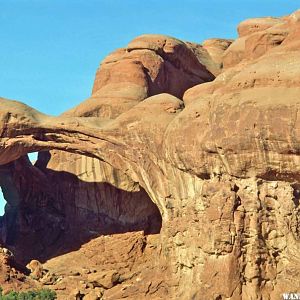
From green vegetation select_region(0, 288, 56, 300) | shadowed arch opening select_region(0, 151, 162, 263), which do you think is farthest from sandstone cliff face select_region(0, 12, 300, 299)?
green vegetation select_region(0, 288, 56, 300)

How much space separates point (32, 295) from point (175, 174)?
9404mm

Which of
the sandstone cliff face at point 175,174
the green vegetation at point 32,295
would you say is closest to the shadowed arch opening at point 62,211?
the sandstone cliff face at point 175,174

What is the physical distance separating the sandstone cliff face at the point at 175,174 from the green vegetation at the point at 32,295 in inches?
114

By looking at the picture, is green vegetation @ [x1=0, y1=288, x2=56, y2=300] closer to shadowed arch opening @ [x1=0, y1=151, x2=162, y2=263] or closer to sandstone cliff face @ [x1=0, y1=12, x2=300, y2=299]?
sandstone cliff face @ [x1=0, y1=12, x2=300, y2=299]

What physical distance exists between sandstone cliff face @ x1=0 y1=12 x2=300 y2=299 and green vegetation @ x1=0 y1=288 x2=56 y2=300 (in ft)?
9.54

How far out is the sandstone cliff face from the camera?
86.5 feet

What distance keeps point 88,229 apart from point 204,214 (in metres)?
13.8

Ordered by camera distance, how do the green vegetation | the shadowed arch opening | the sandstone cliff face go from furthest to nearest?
the shadowed arch opening
the green vegetation
the sandstone cliff face

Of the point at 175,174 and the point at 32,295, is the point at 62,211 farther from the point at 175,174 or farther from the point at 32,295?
the point at 175,174

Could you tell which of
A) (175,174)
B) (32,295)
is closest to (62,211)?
(32,295)

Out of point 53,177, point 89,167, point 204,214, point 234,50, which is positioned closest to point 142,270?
point 204,214

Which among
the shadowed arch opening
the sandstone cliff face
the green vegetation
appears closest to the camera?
the sandstone cliff face

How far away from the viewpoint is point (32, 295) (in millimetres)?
30906

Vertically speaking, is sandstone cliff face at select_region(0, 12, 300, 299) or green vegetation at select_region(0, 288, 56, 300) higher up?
sandstone cliff face at select_region(0, 12, 300, 299)
